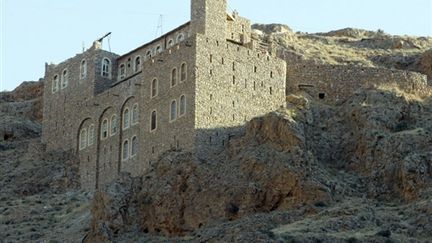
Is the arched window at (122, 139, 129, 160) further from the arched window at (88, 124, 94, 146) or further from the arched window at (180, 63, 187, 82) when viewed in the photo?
the arched window at (180, 63, 187, 82)

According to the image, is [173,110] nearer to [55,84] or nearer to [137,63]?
[137,63]

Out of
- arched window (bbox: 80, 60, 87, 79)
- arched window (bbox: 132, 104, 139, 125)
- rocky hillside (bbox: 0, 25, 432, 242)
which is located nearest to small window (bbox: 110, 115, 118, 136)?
arched window (bbox: 132, 104, 139, 125)

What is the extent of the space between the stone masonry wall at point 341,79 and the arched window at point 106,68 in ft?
48.3

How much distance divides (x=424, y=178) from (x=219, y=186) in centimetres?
1170

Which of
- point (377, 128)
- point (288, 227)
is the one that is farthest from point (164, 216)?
point (377, 128)

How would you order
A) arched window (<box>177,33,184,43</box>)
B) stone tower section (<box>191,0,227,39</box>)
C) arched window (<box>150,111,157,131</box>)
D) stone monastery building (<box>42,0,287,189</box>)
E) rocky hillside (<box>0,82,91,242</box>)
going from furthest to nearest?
arched window (<box>177,33,184,43</box>) < stone tower section (<box>191,0,227,39</box>) < arched window (<box>150,111,157,131</box>) < rocky hillside (<box>0,82,91,242</box>) < stone monastery building (<box>42,0,287,189</box>)

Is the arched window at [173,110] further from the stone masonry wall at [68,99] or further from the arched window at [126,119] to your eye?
the stone masonry wall at [68,99]

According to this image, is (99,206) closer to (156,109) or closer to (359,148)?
(156,109)

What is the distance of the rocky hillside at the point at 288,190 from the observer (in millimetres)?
78000

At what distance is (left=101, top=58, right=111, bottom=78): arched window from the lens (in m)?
103

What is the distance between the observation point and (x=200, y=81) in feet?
288

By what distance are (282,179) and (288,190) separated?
0.78 metres

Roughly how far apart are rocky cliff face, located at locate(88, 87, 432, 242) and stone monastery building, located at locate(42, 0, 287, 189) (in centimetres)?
201

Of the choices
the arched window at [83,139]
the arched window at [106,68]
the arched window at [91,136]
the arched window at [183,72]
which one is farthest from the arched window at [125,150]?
the arched window at [106,68]
